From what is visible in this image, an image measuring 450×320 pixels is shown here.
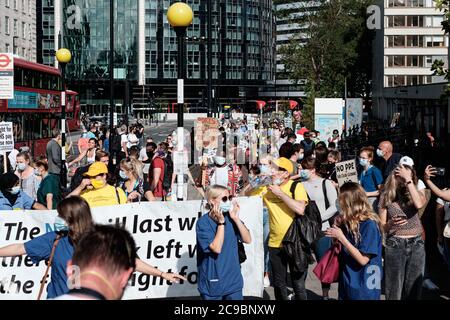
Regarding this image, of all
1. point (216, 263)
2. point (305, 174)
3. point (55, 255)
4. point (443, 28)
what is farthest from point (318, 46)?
point (55, 255)

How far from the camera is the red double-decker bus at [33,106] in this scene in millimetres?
27484

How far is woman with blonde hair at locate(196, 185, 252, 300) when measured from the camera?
21.1 feet

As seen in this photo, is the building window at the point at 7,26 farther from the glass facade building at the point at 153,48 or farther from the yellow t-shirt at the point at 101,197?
the yellow t-shirt at the point at 101,197

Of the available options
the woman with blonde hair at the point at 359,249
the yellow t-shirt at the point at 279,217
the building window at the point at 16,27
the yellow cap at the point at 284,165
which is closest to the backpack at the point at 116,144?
the yellow cap at the point at 284,165

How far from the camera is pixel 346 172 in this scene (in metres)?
12.0

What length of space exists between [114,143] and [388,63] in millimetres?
62118

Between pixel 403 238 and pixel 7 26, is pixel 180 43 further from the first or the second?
pixel 7 26

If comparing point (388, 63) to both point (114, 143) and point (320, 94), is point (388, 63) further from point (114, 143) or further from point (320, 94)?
point (114, 143)

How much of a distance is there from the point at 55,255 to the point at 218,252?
144 centimetres

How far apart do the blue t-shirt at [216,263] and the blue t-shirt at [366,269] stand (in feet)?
3.09

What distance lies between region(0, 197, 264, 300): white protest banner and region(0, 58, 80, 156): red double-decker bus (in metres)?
18.5

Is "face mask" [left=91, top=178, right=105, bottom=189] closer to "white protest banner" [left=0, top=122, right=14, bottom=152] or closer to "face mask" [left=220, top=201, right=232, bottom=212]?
"face mask" [left=220, top=201, right=232, bottom=212]
